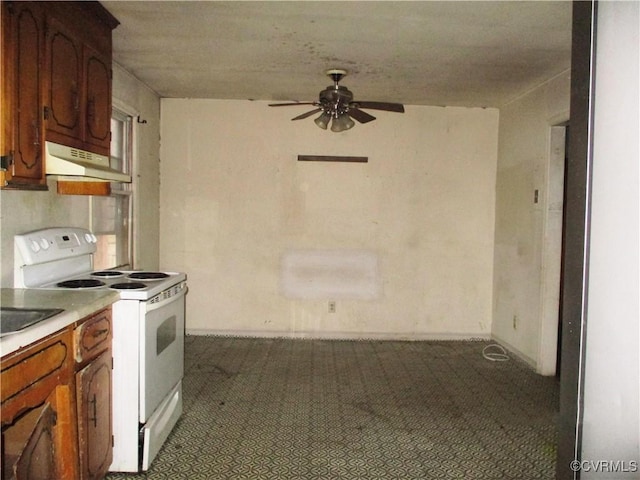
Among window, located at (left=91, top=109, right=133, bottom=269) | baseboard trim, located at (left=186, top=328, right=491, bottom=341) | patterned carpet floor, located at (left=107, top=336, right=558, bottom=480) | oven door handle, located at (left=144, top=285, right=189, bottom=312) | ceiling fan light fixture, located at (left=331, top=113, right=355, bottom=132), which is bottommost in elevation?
patterned carpet floor, located at (left=107, top=336, right=558, bottom=480)

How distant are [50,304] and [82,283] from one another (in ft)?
1.89

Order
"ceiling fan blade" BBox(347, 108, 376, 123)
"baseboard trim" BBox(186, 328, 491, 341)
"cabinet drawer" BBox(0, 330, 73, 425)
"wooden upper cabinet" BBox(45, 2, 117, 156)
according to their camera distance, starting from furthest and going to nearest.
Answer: "baseboard trim" BBox(186, 328, 491, 341) → "ceiling fan blade" BBox(347, 108, 376, 123) → "wooden upper cabinet" BBox(45, 2, 117, 156) → "cabinet drawer" BBox(0, 330, 73, 425)

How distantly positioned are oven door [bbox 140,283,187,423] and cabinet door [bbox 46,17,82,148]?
2.94 ft

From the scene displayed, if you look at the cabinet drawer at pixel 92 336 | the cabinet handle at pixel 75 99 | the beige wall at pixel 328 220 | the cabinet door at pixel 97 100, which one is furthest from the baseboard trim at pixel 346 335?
the cabinet handle at pixel 75 99

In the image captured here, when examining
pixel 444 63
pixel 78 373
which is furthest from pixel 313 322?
pixel 78 373

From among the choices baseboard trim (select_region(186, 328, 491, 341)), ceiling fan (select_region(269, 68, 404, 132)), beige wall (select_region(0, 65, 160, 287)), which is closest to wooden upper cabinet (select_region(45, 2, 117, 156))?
beige wall (select_region(0, 65, 160, 287))

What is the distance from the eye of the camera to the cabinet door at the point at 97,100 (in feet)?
8.15

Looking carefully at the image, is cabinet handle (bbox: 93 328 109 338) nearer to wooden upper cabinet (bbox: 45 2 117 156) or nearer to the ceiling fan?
wooden upper cabinet (bbox: 45 2 117 156)

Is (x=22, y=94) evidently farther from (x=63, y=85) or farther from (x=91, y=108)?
(x=91, y=108)

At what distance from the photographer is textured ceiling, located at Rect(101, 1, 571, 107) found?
2.58 m

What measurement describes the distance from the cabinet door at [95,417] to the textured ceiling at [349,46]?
75.5 inches

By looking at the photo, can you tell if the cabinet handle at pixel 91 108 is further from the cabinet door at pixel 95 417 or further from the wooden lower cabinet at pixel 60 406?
the cabinet door at pixel 95 417

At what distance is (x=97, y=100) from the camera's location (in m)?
2.61

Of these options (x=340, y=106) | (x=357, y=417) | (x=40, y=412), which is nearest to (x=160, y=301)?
(x=40, y=412)
